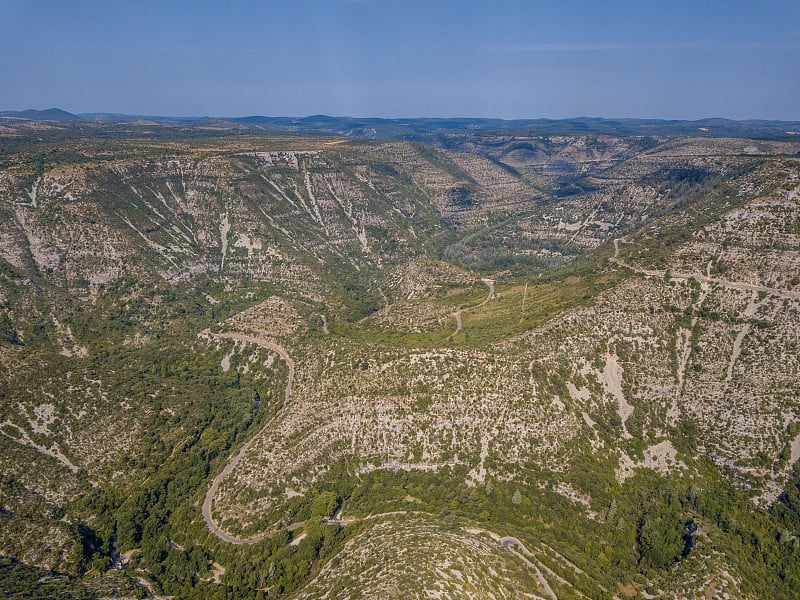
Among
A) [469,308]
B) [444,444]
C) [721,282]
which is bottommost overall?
[444,444]

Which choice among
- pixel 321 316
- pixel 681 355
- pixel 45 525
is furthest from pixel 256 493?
pixel 681 355

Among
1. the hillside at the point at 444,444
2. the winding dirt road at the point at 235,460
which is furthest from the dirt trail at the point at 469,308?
the winding dirt road at the point at 235,460

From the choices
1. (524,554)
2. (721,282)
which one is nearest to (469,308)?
(721,282)

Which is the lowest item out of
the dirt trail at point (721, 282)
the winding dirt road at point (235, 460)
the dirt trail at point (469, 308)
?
the winding dirt road at point (235, 460)

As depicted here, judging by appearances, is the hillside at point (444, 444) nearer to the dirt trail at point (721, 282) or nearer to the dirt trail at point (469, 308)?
the dirt trail at point (721, 282)

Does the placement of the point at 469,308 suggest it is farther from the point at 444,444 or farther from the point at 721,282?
the point at 721,282

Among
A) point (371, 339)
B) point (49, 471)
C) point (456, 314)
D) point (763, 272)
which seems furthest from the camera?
point (456, 314)

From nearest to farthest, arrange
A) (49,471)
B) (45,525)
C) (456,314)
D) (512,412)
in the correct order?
(45,525), (49,471), (512,412), (456,314)

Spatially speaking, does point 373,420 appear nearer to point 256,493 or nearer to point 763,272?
point 256,493
